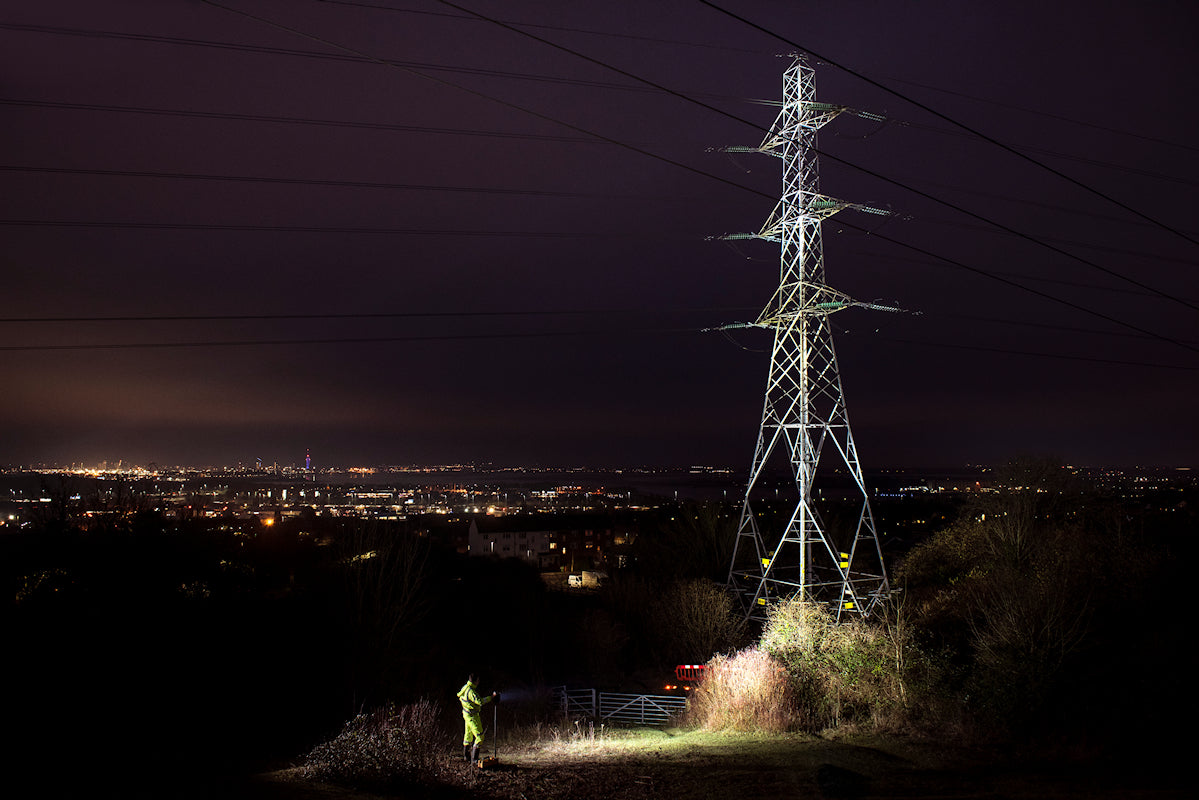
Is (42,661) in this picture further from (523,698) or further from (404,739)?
(523,698)

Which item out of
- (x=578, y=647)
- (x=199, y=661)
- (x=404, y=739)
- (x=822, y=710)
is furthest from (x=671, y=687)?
(x=404, y=739)

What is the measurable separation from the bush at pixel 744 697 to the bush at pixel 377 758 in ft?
24.8

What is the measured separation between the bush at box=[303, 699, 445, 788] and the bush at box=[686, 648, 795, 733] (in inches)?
298

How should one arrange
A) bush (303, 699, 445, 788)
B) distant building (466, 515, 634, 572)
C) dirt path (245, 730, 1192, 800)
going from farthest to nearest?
distant building (466, 515, 634, 572), bush (303, 699, 445, 788), dirt path (245, 730, 1192, 800)

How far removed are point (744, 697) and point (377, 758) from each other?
9.18 metres

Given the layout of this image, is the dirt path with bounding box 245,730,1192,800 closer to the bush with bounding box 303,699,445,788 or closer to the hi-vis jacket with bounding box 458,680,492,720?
the bush with bounding box 303,699,445,788

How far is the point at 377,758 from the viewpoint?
11812 mm

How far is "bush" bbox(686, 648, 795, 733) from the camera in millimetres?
17312

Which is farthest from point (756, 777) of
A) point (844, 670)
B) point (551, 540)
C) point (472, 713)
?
point (551, 540)

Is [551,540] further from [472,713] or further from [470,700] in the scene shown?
[470,700]

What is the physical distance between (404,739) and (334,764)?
3.74 ft

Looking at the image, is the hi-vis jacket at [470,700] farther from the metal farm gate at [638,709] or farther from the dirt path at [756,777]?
the metal farm gate at [638,709]

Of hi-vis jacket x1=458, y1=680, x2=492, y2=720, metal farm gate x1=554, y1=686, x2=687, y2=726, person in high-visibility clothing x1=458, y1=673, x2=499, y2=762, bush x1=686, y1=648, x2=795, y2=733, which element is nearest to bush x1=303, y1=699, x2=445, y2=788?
person in high-visibility clothing x1=458, y1=673, x2=499, y2=762

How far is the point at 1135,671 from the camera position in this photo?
17.5 metres
